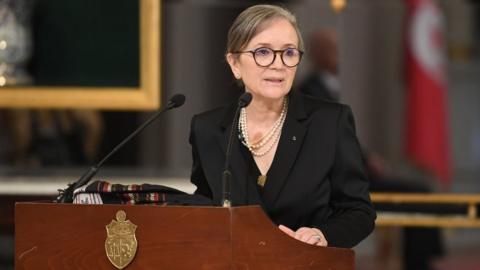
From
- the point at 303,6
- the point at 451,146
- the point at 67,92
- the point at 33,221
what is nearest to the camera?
the point at 33,221

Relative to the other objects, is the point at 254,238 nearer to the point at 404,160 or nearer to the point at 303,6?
the point at 303,6

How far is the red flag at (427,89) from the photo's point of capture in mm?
10156

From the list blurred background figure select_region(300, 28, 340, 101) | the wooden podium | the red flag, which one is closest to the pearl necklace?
the wooden podium

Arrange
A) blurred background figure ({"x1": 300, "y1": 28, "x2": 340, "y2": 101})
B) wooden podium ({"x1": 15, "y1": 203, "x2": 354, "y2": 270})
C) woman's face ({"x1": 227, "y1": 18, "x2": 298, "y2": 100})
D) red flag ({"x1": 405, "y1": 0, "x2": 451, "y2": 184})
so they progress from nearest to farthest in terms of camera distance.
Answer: wooden podium ({"x1": 15, "y1": 203, "x2": 354, "y2": 270}) < woman's face ({"x1": 227, "y1": 18, "x2": 298, "y2": 100}) < blurred background figure ({"x1": 300, "y1": 28, "x2": 340, "y2": 101}) < red flag ({"x1": 405, "y1": 0, "x2": 451, "y2": 184})

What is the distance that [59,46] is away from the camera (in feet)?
21.1

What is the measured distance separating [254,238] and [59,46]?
140 inches

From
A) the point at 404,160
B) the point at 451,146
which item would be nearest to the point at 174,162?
the point at 404,160

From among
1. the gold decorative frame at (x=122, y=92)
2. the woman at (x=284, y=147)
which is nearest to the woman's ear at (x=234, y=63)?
the woman at (x=284, y=147)

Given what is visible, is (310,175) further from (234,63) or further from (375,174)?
(375,174)

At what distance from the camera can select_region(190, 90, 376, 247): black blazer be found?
3625 millimetres

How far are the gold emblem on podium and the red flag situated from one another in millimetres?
7156

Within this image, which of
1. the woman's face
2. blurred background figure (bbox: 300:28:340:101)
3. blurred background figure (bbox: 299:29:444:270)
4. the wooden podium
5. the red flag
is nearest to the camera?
the wooden podium

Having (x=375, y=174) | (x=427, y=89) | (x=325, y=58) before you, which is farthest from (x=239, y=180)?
(x=427, y=89)

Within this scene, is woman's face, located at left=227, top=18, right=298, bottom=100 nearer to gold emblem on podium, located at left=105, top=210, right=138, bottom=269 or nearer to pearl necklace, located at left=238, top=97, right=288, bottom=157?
pearl necklace, located at left=238, top=97, right=288, bottom=157
